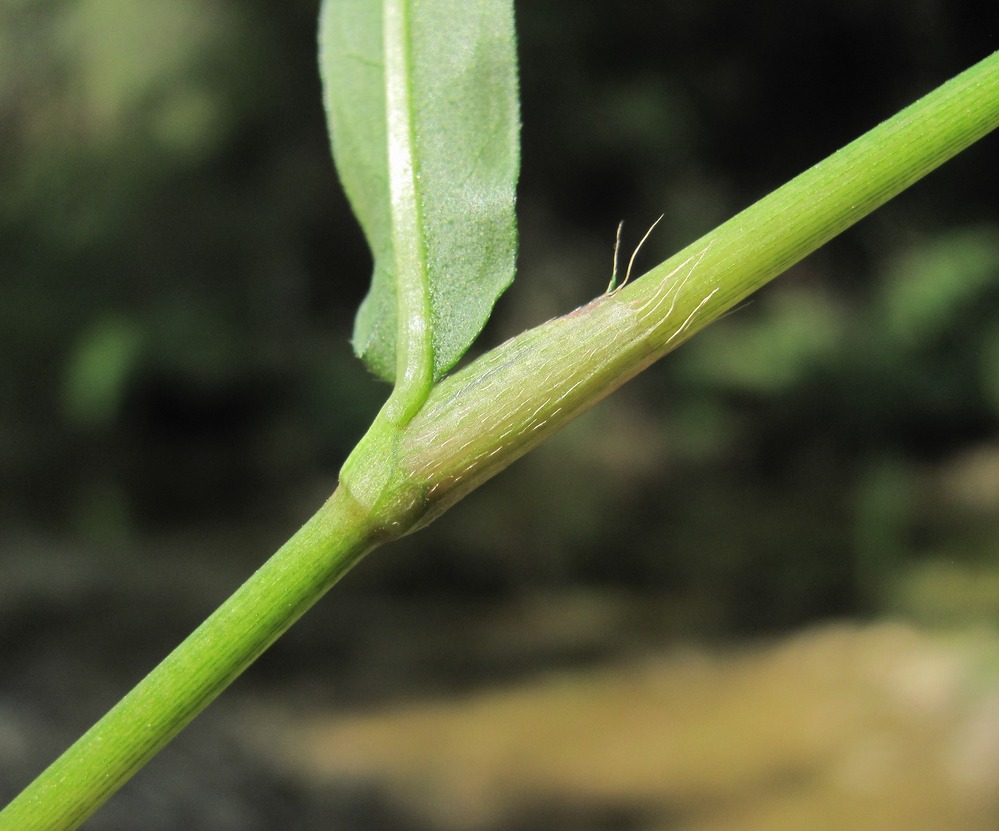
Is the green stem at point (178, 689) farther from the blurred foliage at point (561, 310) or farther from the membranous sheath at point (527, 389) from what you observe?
the blurred foliage at point (561, 310)

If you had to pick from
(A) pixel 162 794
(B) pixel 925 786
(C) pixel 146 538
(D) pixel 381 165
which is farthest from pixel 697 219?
(D) pixel 381 165

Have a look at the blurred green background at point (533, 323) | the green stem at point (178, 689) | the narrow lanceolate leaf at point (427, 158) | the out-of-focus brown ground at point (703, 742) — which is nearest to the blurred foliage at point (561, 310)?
the blurred green background at point (533, 323)

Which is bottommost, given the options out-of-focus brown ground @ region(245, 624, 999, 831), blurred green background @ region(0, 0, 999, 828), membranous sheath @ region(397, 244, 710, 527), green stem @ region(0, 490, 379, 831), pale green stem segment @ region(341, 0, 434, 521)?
green stem @ region(0, 490, 379, 831)

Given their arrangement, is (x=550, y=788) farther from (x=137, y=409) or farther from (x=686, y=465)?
(x=137, y=409)

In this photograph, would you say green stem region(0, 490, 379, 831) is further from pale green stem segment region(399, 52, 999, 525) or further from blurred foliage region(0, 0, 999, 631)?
blurred foliage region(0, 0, 999, 631)

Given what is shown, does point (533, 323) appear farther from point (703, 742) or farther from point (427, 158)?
point (427, 158)

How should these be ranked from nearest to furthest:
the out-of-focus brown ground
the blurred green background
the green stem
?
the green stem < the out-of-focus brown ground < the blurred green background

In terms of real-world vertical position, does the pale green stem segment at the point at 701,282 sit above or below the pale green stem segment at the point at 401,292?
below

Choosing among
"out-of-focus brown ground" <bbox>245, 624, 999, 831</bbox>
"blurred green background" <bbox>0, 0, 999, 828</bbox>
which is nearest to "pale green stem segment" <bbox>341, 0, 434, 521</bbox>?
"out-of-focus brown ground" <bbox>245, 624, 999, 831</bbox>
